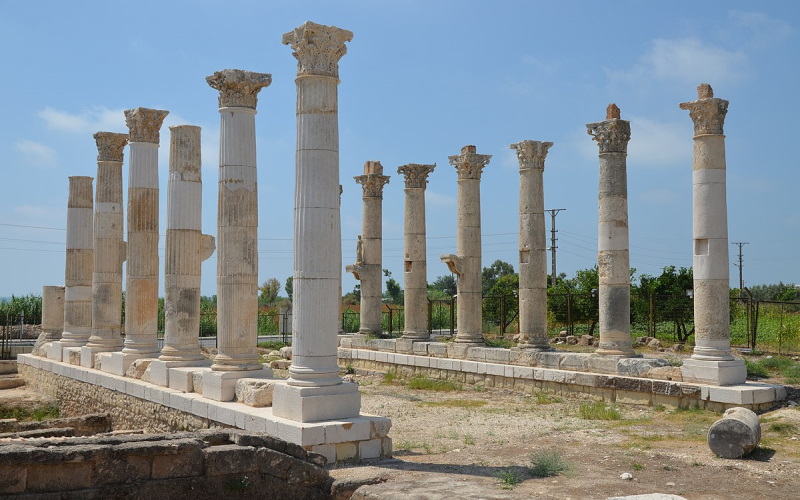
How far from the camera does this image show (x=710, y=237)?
16.4 metres

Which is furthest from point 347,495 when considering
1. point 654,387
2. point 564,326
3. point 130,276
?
point 564,326

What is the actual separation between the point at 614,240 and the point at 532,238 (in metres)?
3.34

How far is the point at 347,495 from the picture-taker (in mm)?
9625

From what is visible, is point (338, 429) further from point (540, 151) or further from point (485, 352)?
point (540, 151)

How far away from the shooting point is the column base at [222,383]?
13586 mm

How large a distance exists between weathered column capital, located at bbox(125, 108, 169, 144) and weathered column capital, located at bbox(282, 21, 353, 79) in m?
7.77

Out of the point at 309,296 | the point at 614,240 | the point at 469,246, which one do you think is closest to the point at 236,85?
the point at 309,296

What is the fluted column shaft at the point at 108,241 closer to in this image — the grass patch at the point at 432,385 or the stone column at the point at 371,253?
the grass patch at the point at 432,385

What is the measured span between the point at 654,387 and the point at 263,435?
9.40 meters

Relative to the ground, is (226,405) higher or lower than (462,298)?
lower

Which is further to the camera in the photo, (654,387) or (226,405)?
(654,387)

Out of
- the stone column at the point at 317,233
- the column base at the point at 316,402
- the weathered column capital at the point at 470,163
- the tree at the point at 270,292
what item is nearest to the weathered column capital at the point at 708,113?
the weathered column capital at the point at 470,163

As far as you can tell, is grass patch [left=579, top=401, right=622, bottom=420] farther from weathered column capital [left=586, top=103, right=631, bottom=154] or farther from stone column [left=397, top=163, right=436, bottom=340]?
stone column [left=397, top=163, right=436, bottom=340]

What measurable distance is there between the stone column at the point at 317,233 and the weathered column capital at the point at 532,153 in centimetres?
1044
